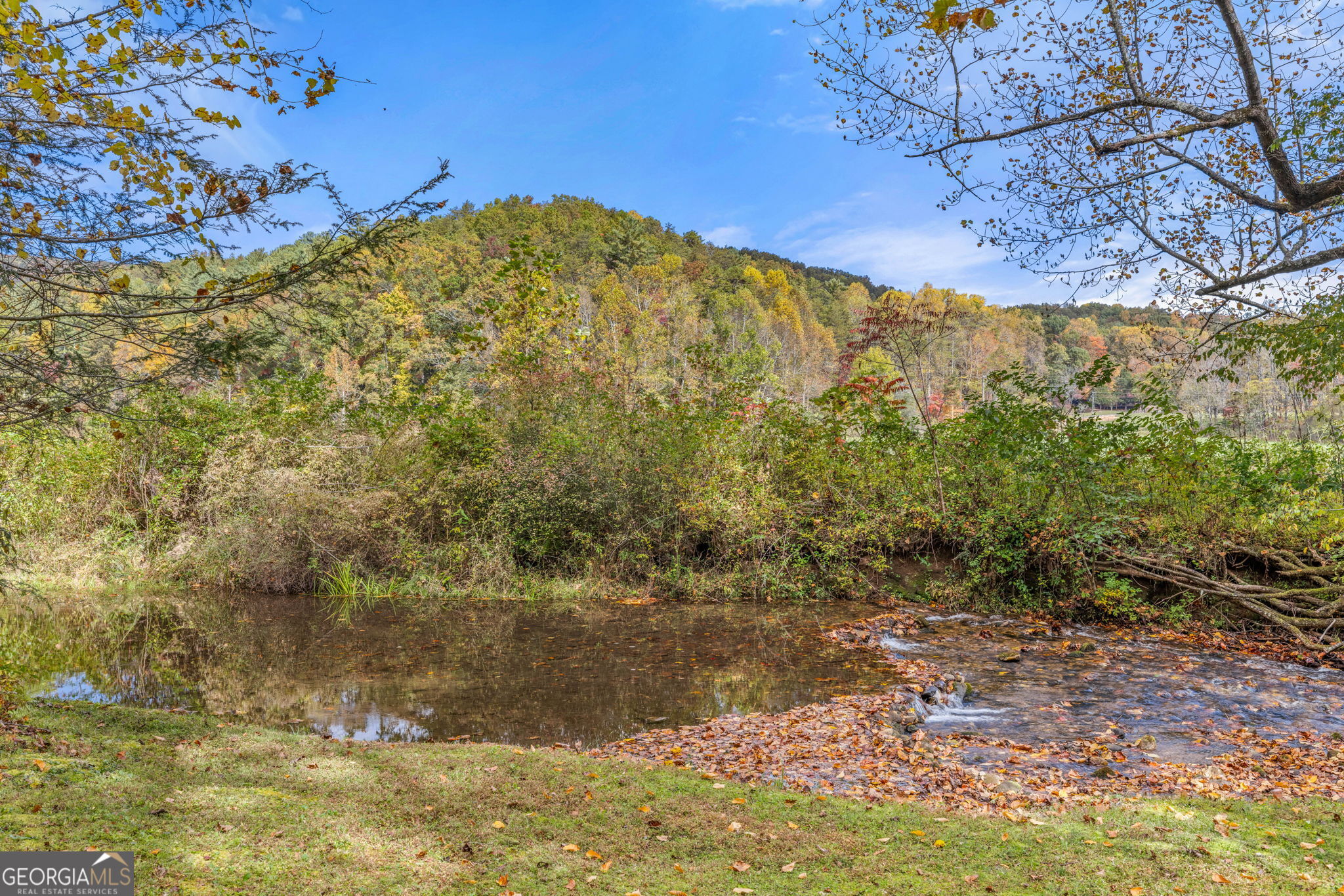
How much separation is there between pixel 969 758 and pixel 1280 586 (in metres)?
7.24

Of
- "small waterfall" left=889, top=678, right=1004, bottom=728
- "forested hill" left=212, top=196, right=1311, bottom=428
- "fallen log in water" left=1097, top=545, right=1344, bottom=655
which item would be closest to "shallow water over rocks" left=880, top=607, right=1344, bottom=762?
→ "small waterfall" left=889, top=678, right=1004, bottom=728

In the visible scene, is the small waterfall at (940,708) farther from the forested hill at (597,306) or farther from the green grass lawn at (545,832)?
the forested hill at (597,306)

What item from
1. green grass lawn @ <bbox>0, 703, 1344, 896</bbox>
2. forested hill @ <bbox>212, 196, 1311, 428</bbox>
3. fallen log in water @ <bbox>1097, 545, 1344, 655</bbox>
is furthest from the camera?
forested hill @ <bbox>212, 196, 1311, 428</bbox>

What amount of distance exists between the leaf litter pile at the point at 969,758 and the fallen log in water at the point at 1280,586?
→ 224cm

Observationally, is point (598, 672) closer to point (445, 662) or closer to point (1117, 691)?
point (445, 662)

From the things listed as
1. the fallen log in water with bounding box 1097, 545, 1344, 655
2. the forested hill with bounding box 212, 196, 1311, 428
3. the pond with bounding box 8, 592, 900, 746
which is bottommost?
the pond with bounding box 8, 592, 900, 746

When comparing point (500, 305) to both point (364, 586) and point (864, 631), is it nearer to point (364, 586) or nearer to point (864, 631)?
point (364, 586)

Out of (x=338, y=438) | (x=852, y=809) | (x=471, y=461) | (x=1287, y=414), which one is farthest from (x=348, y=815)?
(x=1287, y=414)

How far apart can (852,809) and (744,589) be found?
8.50m

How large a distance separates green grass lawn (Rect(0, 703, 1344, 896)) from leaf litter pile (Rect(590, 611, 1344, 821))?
52 centimetres

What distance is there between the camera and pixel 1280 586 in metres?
9.63

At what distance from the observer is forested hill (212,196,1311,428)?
11.4m

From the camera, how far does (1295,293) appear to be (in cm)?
825

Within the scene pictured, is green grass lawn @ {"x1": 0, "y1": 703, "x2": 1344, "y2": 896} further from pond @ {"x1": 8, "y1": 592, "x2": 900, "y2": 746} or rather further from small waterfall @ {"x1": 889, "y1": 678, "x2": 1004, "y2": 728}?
small waterfall @ {"x1": 889, "y1": 678, "x2": 1004, "y2": 728}
